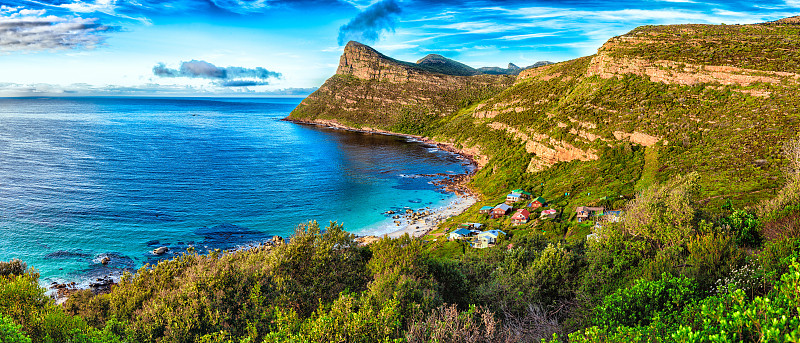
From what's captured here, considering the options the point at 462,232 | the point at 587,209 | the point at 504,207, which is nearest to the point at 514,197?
the point at 504,207

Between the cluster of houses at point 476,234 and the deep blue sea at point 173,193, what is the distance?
15.6m

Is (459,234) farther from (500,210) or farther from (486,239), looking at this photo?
(500,210)

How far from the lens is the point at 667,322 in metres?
15.9

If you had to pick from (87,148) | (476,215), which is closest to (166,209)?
(476,215)

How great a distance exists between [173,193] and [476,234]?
2538 inches

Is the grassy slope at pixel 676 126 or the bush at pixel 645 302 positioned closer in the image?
the bush at pixel 645 302

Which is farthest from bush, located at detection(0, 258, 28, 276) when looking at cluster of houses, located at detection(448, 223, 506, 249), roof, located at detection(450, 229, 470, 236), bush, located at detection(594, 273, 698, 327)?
roof, located at detection(450, 229, 470, 236)

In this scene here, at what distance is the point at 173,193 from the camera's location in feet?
270

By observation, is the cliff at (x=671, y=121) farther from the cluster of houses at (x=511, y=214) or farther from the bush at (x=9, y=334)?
the bush at (x=9, y=334)

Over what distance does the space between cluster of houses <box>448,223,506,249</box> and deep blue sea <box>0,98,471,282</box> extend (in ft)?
51.3

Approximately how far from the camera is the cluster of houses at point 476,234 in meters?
54.8

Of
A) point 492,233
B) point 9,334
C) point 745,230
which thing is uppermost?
point 9,334

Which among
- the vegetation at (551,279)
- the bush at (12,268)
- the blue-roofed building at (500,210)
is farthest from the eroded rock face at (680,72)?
the bush at (12,268)

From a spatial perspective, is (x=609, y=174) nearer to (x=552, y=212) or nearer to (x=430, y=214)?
(x=552, y=212)
